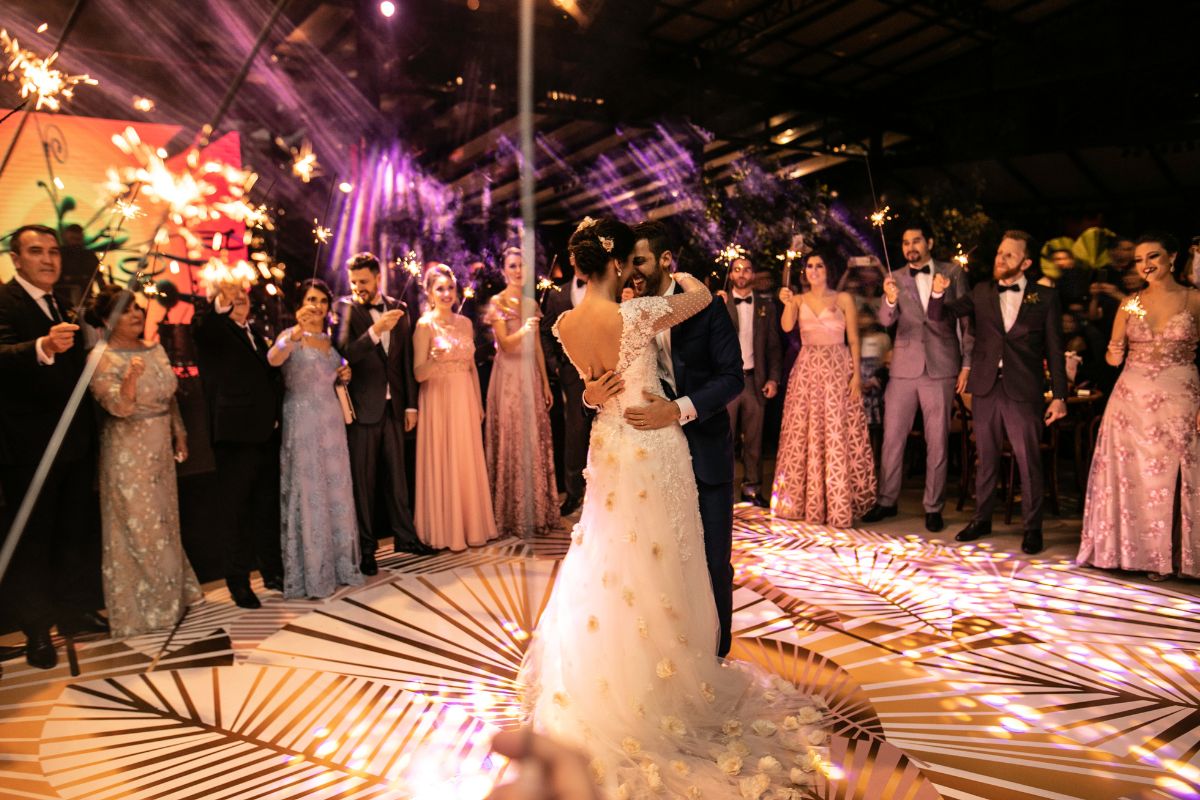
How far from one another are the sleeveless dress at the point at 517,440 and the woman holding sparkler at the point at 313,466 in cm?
123

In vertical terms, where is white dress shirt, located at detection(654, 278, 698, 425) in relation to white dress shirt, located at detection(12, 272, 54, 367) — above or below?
below

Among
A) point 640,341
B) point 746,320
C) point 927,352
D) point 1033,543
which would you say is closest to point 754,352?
point 746,320

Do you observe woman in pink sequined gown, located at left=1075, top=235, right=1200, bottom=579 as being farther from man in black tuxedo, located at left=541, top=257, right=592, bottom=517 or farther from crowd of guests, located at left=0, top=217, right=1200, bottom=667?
man in black tuxedo, located at left=541, top=257, right=592, bottom=517

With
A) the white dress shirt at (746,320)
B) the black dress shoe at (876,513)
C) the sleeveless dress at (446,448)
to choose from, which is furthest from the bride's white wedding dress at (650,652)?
the white dress shirt at (746,320)

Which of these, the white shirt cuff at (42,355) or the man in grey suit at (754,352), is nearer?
the white shirt cuff at (42,355)

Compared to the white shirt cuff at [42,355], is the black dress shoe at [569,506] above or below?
below

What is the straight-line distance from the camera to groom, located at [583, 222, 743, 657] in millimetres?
2836

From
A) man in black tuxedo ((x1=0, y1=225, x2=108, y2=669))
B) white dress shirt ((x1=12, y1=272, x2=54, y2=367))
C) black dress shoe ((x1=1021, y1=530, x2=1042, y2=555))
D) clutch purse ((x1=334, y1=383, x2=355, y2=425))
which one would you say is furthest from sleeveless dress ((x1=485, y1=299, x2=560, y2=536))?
black dress shoe ((x1=1021, y1=530, x2=1042, y2=555))

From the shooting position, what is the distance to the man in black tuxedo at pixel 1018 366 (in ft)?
15.1

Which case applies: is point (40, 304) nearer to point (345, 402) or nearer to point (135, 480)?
→ point (135, 480)

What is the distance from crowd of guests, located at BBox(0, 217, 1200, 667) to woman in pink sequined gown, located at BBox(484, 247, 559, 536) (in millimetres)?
16

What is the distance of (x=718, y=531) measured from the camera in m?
2.96

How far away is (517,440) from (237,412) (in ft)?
6.10

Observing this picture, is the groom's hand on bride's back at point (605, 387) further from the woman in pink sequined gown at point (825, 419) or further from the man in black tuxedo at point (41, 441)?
the woman in pink sequined gown at point (825, 419)
